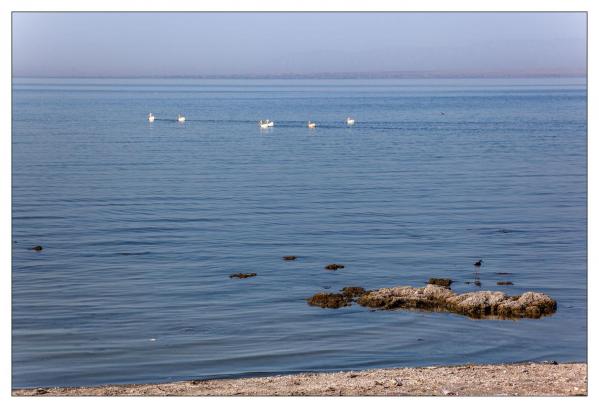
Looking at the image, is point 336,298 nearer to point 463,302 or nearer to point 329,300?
point 329,300

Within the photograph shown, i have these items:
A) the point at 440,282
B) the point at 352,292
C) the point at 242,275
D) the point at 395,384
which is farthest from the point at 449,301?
the point at 395,384

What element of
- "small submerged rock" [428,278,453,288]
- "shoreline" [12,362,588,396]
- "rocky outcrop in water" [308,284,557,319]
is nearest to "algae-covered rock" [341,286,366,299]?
"rocky outcrop in water" [308,284,557,319]

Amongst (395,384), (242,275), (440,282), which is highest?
(395,384)

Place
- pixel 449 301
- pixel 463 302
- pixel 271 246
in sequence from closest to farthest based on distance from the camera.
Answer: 1. pixel 463 302
2. pixel 449 301
3. pixel 271 246

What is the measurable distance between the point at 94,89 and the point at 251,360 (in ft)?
433

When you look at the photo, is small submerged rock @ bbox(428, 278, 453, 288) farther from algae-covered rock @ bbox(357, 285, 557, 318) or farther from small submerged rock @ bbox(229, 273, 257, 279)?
small submerged rock @ bbox(229, 273, 257, 279)

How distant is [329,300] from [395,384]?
303 inches

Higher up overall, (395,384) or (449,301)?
(395,384)

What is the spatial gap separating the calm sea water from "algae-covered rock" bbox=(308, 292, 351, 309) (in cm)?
28

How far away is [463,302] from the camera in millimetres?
21906

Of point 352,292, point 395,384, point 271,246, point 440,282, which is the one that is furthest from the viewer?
point 271,246

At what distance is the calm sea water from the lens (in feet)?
63.3

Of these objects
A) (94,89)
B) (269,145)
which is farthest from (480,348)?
(94,89)
